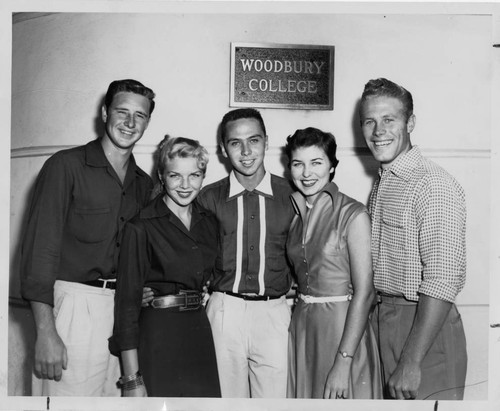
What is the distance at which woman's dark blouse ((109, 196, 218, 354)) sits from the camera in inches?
88.8

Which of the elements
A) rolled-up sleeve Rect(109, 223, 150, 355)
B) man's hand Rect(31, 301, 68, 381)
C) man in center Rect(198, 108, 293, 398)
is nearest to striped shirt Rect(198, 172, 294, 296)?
man in center Rect(198, 108, 293, 398)

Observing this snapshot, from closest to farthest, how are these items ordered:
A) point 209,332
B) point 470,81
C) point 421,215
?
1. point 421,215
2. point 209,332
3. point 470,81

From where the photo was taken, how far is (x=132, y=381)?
229 cm

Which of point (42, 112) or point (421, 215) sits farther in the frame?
point (42, 112)

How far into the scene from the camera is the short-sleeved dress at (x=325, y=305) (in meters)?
2.31

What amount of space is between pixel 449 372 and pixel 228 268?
101 cm

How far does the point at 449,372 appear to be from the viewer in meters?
2.25

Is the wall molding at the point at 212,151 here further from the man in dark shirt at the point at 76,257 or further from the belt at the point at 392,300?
the belt at the point at 392,300

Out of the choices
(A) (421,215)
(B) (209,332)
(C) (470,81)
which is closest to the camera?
(A) (421,215)

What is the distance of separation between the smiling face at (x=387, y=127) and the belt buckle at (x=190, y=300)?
0.98 m

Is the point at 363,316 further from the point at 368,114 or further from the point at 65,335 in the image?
the point at 65,335

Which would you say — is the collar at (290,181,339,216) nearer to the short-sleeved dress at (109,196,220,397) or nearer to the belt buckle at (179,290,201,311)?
the short-sleeved dress at (109,196,220,397)

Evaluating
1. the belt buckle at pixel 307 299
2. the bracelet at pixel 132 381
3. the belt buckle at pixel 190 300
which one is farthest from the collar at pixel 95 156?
the belt buckle at pixel 307 299

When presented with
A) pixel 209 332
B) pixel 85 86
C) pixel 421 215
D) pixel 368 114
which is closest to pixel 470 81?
pixel 368 114
